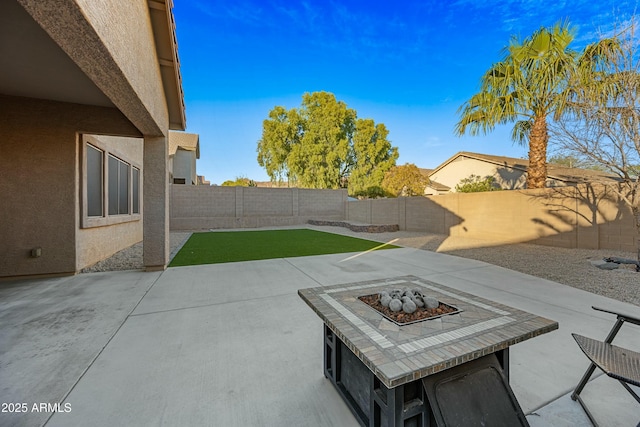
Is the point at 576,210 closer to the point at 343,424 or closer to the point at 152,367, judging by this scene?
the point at 343,424

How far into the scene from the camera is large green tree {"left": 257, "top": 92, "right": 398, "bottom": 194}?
23.3 meters

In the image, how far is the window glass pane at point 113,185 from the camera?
7000mm

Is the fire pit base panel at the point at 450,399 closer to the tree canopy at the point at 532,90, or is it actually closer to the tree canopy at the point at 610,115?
the tree canopy at the point at 610,115

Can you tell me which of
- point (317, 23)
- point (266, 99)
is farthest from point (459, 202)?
point (266, 99)

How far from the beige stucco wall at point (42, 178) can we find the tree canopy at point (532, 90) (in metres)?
10.6

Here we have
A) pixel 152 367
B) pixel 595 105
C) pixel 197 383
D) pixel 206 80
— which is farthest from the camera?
pixel 206 80

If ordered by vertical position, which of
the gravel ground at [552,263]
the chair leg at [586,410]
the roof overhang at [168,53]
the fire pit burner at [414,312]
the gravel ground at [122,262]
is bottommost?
the gravel ground at [122,262]

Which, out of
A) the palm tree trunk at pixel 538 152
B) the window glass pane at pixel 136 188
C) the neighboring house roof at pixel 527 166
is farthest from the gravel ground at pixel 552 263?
the neighboring house roof at pixel 527 166

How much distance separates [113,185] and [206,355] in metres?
6.96

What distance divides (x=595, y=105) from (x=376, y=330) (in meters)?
7.27

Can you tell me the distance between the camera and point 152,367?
7.50 feet

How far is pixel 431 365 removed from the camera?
1.27m

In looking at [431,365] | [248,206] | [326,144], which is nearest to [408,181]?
[326,144]

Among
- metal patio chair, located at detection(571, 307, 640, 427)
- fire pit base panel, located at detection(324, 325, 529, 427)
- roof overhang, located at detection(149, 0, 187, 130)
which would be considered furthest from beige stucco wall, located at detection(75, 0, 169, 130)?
metal patio chair, located at detection(571, 307, 640, 427)
